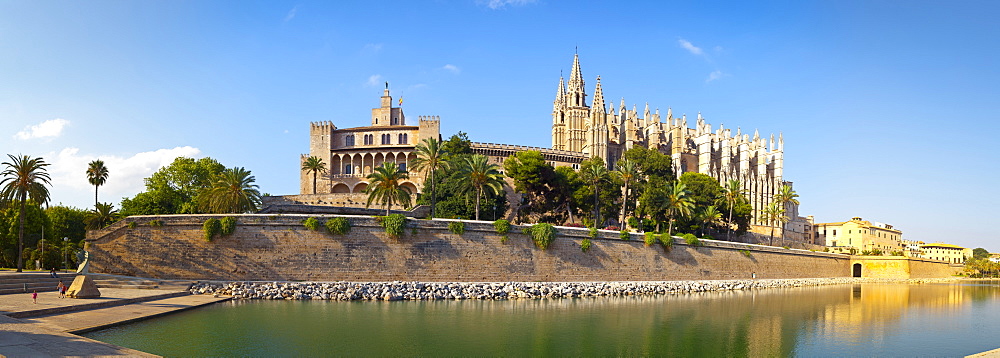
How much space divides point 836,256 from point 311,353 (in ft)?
185

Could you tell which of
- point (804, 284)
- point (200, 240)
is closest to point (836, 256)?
point (804, 284)

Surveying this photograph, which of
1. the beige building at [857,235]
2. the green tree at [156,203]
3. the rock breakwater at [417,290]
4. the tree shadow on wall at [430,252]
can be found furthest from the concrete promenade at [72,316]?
the beige building at [857,235]

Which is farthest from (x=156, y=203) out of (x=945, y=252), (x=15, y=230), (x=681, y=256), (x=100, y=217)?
(x=945, y=252)

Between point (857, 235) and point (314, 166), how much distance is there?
79.0 m

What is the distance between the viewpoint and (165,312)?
21688mm

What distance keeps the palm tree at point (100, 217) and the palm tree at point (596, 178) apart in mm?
35504

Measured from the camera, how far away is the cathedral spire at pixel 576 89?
311ft

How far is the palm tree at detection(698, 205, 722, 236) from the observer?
55.2m

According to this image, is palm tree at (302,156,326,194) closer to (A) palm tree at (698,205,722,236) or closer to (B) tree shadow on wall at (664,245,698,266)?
(A) palm tree at (698,205,722,236)

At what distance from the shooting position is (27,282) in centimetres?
2619

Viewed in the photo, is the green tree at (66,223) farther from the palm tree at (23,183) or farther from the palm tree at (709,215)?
the palm tree at (709,215)

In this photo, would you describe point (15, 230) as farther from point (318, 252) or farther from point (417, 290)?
point (417, 290)

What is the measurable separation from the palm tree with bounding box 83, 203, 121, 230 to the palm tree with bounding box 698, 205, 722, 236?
46.4 m

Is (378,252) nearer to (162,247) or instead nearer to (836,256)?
(162,247)
